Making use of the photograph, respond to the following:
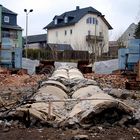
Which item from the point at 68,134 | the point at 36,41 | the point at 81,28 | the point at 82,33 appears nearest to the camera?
the point at 68,134

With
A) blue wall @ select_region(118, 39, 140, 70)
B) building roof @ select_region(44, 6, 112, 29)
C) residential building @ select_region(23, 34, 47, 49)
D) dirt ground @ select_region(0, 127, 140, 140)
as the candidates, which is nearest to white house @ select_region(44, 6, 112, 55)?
building roof @ select_region(44, 6, 112, 29)

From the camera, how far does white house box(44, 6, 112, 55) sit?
78562 millimetres

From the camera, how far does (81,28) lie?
3157 inches

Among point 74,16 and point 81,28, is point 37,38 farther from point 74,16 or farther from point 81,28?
point 81,28

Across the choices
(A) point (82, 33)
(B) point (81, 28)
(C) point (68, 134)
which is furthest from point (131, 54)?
(B) point (81, 28)

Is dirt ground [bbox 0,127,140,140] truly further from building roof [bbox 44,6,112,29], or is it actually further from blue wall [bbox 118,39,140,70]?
building roof [bbox 44,6,112,29]

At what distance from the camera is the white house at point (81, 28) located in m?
78.6

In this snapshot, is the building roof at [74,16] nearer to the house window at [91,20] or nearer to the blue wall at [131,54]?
the house window at [91,20]

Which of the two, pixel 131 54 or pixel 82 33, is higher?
pixel 82 33

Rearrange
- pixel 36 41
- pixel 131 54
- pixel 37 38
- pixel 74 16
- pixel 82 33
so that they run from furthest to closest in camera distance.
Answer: pixel 37 38 → pixel 36 41 → pixel 74 16 → pixel 82 33 → pixel 131 54

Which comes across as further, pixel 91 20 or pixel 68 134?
pixel 91 20

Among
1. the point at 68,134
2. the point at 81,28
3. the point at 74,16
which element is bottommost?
the point at 68,134

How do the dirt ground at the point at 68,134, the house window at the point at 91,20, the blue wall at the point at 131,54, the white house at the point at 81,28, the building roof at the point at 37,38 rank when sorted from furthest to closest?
1. the building roof at the point at 37,38
2. the house window at the point at 91,20
3. the white house at the point at 81,28
4. the blue wall at the point at 131,54
5. the dirt ground at the point at 68,134

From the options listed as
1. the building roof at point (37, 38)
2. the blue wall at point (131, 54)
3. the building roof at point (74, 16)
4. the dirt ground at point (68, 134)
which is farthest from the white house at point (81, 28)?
the dirt ground at point (68, 134)
